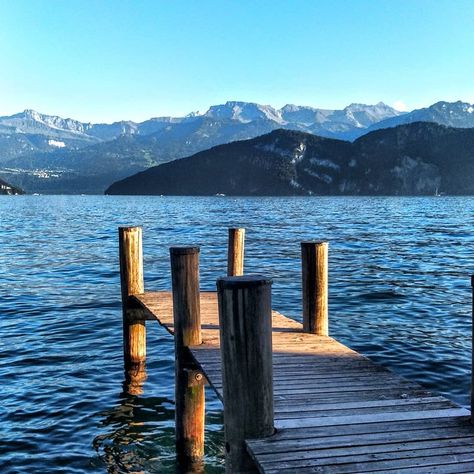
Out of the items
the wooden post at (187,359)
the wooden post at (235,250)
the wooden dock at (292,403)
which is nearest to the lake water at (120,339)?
the wooden post at (187,359)

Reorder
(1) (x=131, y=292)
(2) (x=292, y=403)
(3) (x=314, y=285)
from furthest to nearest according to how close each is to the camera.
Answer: (1) (x=131, y=292), (3) (x=314, y=285), (2) (x=292, y=403)

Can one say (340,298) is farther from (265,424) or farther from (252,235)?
(252,235)

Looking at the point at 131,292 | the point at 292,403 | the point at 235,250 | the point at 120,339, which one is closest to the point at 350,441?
the point at 292,403

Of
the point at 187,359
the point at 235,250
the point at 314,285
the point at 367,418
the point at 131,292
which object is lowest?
the point at 187,359

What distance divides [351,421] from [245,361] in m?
1.34

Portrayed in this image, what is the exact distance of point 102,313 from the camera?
727 inches

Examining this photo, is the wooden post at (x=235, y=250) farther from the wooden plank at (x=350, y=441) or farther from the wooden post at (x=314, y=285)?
the wooden plank at (x=350, y=441)

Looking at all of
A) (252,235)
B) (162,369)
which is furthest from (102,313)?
(252,235)

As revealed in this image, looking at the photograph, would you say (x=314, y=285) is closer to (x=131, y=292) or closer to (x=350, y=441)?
(x=350, y=441)

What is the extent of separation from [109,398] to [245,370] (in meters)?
6.97

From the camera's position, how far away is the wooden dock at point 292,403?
4.59 metres

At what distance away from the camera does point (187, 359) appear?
810 cm

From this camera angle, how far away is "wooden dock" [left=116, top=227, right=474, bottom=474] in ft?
15.1

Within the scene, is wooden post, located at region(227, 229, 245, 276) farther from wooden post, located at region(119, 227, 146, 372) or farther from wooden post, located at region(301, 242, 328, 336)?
wooden post, located at region(301, 242, 328, 336)
